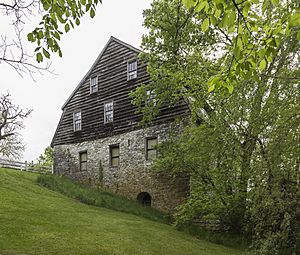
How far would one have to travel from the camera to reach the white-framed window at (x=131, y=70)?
20.6 m

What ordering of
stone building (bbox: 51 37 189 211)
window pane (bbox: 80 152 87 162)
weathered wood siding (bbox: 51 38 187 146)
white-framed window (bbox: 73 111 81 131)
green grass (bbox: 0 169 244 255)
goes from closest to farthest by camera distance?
1. green grass (bbox: 0 169 244 255)
2. stone building (bbox: 51 37 189 211)
3. weathered wood siding (bbox: 51 38 187 146)
4. window pane (bbox: 80 152 87 162)
5. white-framed window (bbox: 73 111 81 131)

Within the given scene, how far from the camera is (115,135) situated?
21234mm

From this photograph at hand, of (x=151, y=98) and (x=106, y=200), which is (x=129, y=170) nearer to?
(x=106, y=200)

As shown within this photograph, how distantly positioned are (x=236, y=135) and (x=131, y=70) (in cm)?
1121

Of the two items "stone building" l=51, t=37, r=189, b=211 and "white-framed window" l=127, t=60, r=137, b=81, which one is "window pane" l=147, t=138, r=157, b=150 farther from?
"white-framed window" l=127, t=60, r=137, b=81

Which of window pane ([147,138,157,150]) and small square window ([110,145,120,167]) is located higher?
window pane ([147,138,157,150])

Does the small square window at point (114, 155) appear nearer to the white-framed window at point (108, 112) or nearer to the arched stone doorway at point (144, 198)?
the white-framed window at point (108, 112)

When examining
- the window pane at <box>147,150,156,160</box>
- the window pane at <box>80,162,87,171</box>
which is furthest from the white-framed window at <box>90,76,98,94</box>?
the window pane at <box>147,150,156,160</box>

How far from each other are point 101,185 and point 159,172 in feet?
17.5

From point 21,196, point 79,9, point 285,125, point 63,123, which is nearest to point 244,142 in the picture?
point 285,125

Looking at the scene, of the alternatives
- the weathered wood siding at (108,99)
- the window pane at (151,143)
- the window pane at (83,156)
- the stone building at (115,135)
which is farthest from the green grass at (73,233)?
the window pane at (83,156)

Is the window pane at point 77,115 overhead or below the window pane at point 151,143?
overhead

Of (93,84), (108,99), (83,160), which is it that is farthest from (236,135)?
(83,160)

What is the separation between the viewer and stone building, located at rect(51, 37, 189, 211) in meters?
18.2
